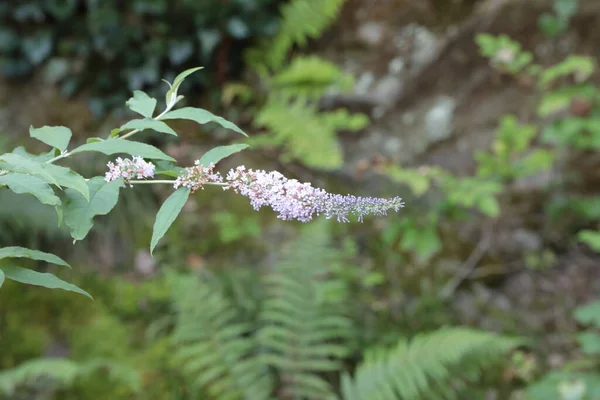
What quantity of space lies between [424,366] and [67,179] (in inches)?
78.9

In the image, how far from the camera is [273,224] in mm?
3441

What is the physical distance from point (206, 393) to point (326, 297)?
0.73 m

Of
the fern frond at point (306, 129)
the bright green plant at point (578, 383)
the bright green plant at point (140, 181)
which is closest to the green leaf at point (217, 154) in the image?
the bright green plant at point (140, 181)

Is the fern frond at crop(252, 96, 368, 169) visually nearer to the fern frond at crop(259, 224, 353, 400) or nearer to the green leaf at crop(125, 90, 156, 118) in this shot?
the fern frond at crop(259, 224, 353, 400)

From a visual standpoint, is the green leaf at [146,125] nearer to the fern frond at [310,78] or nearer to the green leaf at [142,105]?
the green leaf at [142,105]

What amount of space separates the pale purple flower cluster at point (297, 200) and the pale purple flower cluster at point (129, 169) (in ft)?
0.39

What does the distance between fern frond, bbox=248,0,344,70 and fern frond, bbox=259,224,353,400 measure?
1462 mm

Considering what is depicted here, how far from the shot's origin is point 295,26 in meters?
3.69

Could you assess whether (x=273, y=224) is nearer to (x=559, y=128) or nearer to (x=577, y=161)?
(x=559, y=128)

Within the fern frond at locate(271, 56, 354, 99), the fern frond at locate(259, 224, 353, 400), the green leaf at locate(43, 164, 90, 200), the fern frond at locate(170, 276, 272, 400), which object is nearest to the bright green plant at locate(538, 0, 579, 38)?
the fern frond at locate(271, 56, 354, 99)

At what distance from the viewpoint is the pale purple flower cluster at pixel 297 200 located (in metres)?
0.70

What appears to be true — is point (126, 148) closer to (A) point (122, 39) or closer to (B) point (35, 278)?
(B) point (35, 278)

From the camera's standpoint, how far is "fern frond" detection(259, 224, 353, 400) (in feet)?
8.11

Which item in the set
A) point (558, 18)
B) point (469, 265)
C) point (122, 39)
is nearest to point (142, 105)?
point (469, 265)
